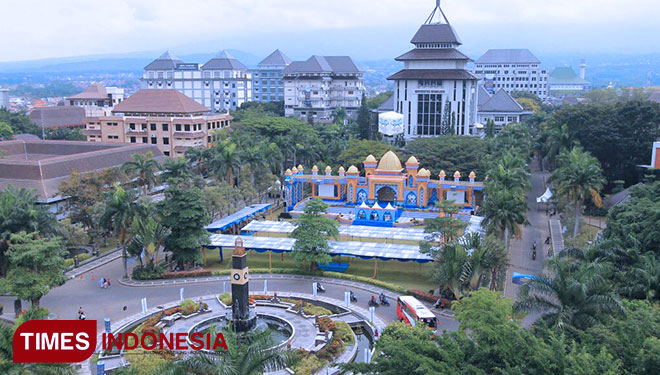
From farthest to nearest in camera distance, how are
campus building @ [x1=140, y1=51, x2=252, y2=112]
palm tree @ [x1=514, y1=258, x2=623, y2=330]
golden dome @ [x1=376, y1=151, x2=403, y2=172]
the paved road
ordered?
campus building @ [x1=140, y1=51, x2=252, y2=112] < golden dome @ [x1=376, y1=151, x2=403, y2=172] < the paved road < palm tree @ [x1=514, y1=258, x2=623, y2=330]

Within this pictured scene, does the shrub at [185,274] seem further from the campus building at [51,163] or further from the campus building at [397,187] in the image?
the campus building at [397,187]

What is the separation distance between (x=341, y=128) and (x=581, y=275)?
236ft

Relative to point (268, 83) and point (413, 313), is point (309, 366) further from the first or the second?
point (268, 83)

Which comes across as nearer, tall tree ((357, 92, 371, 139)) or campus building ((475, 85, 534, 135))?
tall tree ((357, 92, 371, 139))

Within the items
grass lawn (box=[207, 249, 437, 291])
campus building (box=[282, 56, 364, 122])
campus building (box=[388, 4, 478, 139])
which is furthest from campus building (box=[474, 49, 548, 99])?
grass lawn (box=[207, 249, 437, 291])

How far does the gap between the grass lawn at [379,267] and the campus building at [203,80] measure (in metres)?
91.7

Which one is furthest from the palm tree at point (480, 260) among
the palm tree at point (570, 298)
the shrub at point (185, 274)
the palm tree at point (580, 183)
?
the shrub at point (185, 274)

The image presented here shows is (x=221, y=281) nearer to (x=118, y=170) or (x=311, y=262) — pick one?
(x=311, y=262)

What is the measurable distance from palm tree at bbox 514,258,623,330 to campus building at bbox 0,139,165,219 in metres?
34.6

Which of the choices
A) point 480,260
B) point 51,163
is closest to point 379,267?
point 480,260

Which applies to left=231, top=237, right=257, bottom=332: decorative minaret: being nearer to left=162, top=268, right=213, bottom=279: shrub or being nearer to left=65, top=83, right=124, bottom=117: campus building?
left=162, top=268, right=213, bottom=279: shrub

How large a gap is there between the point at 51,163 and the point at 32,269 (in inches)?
962

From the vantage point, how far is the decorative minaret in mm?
28312

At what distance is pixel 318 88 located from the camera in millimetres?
120625
